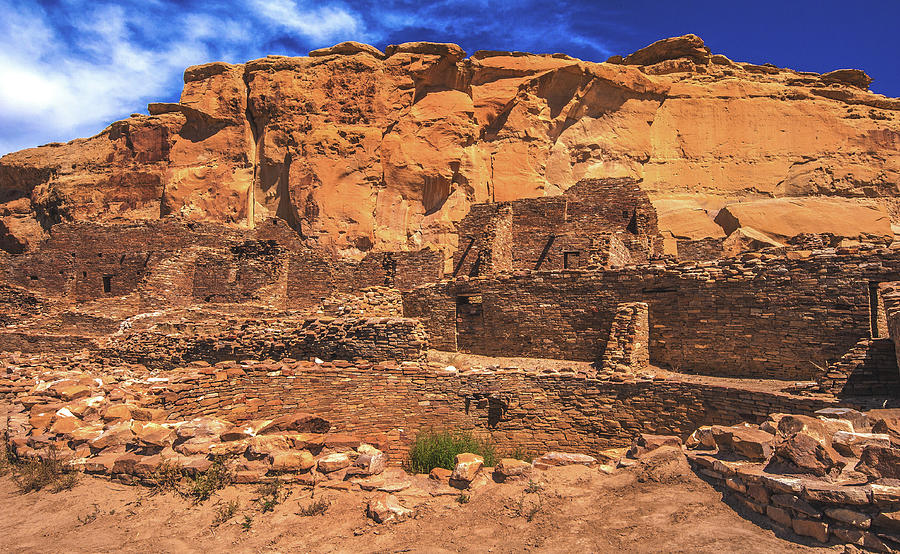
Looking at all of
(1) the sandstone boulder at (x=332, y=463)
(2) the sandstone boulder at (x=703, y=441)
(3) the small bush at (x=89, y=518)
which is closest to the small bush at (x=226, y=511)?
(1) the sandstone boulder at (x=332, y=463)

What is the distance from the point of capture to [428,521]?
5082 millimetres

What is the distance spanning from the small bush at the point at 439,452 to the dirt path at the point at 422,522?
1430 millimetres

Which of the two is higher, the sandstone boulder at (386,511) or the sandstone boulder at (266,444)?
the sandstone boulder at (266,444)

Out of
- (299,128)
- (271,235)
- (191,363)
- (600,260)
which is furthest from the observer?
(299,128)

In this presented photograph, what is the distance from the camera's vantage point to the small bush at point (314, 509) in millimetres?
5238

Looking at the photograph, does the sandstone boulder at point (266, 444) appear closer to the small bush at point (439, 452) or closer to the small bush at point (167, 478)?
the small bush at point (167, 478)

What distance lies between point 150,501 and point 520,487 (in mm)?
3924

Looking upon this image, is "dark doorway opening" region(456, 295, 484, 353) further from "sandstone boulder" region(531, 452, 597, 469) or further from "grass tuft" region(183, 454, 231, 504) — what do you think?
"grass tuft" region(183, 454, 231, 504)

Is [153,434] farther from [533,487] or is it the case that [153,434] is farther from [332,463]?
[533,487]

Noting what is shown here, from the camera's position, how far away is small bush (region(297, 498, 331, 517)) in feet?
17.2

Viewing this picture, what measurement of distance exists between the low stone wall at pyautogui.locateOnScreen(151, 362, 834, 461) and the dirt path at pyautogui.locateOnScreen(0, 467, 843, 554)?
2582 millimetres

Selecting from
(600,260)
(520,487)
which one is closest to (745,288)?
(600,260)

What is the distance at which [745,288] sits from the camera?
9.89 m

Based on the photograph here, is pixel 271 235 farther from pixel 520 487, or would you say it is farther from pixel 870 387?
pixel 870 387
